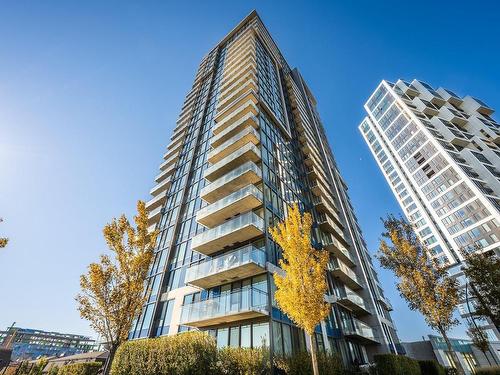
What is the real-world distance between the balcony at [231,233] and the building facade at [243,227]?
8 cm

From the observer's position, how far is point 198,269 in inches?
697

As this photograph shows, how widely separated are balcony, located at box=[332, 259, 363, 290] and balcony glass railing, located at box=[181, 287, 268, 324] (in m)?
12.5

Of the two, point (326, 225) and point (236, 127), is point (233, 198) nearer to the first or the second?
point (236, 127)

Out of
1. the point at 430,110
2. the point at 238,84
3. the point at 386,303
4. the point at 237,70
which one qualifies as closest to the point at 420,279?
the point at 386,303

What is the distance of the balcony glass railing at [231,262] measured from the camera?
15648mm

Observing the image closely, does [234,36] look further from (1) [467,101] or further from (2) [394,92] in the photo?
(1) [467,101]

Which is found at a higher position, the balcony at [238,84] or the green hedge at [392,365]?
the balcony at [238,84]

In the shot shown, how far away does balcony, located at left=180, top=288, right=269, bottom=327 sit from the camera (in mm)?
14039

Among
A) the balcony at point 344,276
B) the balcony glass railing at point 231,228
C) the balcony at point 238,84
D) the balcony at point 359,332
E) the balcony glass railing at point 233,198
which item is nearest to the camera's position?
the balcony glass railing at point 231,228

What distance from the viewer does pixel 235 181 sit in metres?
21.7

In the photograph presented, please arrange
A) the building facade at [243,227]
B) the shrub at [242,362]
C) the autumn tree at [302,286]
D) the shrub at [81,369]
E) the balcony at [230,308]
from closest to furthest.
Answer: the autumn tree at [302,286]
the shrub at [242,362]
the balcony at [230,308]
the shrub at [81,369]
the building facade at [243,227]

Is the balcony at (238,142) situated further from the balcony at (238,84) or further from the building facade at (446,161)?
the building facade at (446,161)

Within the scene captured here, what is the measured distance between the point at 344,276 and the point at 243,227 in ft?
47.4

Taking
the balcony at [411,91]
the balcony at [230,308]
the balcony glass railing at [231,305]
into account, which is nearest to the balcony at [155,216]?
the balcony at [230,308]
